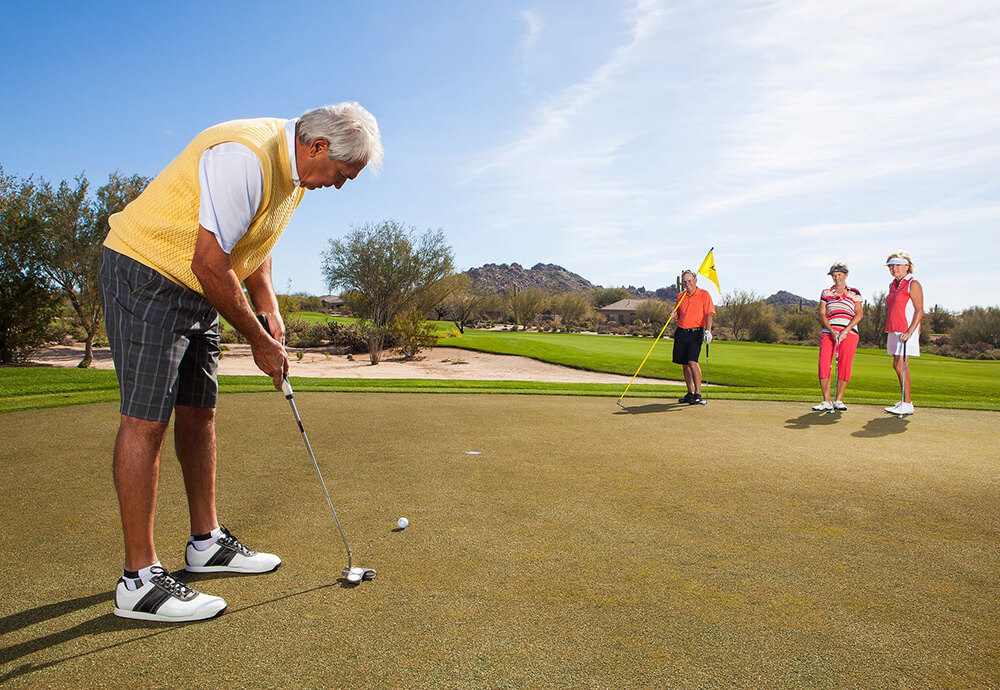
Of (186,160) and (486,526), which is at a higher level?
(186,160)

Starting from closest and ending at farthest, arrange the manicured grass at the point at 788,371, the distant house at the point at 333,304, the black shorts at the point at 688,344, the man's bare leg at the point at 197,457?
the man's bare leg at the point at 197,457 → the black shorts at the point at 688,344 → the manicured grass at the point at 788,371 → the distant house at the point at 333,304

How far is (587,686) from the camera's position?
6.10 ft

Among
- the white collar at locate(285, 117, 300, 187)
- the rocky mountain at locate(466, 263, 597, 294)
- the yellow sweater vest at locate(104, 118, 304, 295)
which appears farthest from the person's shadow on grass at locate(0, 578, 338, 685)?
the rocky mountain at locate(466, 263, 597, 294)

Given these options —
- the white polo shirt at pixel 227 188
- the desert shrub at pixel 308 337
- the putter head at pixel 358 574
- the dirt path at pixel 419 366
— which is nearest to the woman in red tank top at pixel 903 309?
the dirt path at pixel 419 366

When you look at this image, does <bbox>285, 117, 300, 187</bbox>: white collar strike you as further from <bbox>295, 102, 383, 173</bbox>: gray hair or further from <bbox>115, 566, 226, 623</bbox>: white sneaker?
<bbox>115, 566, 226, 623</bbox>: white sneaker

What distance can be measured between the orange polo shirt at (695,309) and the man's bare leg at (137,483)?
8.23 meters

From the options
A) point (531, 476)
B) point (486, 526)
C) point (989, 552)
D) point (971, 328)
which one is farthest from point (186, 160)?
point (971, 328)

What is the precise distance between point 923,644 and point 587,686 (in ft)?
4.08

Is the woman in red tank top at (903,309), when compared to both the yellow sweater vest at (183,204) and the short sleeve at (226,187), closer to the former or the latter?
the yellow sweater vest at (183,204)

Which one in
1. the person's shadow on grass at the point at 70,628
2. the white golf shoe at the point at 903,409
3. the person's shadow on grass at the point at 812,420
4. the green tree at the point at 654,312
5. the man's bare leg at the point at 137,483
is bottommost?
the person's shadow on grass at the point at 70,628

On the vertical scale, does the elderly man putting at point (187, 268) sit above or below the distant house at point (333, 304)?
below

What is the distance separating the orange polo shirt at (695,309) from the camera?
9477 millimetres

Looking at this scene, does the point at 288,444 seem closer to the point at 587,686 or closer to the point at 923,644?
the point at 587,686

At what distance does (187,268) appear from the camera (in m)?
2.53
